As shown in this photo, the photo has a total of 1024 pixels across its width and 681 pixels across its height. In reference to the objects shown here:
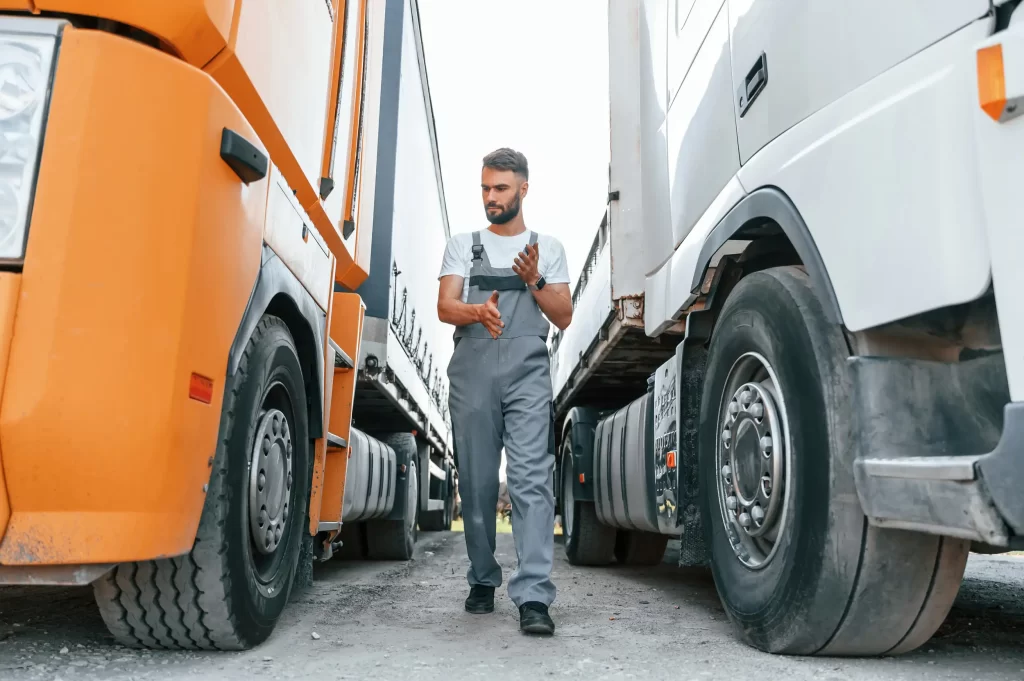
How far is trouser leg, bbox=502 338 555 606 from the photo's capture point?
322 cm

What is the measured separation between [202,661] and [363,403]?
12.1 feet

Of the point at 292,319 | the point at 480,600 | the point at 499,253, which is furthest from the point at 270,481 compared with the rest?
the point at 499,253

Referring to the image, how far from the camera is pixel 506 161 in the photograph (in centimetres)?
363

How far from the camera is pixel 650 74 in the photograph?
411cm

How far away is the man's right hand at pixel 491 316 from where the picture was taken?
332 cm

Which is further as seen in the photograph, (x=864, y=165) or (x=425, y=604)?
(x=425, y=604)

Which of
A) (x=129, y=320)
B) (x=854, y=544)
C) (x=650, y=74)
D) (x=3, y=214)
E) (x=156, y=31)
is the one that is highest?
(x=650, y=74)

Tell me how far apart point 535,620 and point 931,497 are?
155cm

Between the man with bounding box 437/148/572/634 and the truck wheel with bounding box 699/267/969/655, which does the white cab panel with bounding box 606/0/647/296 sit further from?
the truck wheel with bounding box 699/267/969/655

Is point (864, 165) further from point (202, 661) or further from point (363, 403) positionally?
point (363, 403)

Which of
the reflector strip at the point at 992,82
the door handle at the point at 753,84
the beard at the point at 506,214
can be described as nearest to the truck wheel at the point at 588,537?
the beard at the point at 506,214

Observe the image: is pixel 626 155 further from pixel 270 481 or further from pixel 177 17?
pixel 177 17

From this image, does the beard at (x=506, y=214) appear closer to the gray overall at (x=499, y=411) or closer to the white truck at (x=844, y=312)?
→ the gray overall at (x=499, y=411)

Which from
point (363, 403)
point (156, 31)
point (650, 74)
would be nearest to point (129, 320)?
point (156, 31)
